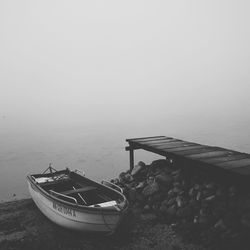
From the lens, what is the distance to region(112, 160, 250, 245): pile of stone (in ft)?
27.6

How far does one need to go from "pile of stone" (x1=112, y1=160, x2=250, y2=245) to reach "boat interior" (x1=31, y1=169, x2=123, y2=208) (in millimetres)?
1567

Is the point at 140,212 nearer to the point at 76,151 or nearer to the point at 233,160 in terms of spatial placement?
the point at 233,160

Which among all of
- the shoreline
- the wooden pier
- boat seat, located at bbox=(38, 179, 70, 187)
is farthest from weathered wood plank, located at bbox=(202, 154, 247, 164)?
boat seat, located at bbox=(38, 179, 70, 187)

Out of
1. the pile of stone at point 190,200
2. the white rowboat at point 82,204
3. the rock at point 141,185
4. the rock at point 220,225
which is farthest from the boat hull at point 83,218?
the rock at point 141,185

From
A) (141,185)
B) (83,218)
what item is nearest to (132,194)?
(141,185)

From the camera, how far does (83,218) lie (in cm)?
909

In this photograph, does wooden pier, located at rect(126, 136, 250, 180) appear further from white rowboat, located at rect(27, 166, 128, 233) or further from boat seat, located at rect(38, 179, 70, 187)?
boat seat, located at rect(38, 179, 70, 187)

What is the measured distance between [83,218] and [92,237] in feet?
2.98

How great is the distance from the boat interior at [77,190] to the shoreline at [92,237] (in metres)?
1.11

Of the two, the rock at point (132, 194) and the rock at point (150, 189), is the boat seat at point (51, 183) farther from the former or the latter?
the rock at point (150, 189)

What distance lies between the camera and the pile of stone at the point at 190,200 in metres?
8.40

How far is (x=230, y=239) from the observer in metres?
7.96

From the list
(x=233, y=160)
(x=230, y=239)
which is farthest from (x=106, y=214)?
(x=233, y=160)

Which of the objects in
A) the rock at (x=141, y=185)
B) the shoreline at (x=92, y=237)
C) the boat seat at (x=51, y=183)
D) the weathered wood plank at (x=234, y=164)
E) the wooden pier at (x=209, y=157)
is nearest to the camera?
the shoreline at (x=92, y=237)
